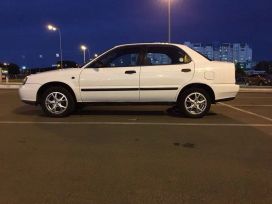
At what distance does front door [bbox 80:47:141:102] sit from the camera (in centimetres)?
1120

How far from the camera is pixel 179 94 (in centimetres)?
1127

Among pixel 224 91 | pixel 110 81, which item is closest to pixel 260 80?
pixel 224 91

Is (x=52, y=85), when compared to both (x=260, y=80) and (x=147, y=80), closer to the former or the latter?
(x=147, y=80)

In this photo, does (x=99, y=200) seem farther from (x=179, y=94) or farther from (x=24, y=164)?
(x=179, y=94)

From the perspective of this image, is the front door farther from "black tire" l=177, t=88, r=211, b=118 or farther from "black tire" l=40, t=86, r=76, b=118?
"black tire" l=177, t=88, r=211, b=118

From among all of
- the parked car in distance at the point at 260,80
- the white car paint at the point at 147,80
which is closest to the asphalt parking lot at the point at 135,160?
the white car paint at the point at 147,80

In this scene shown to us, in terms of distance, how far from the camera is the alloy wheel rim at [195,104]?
11242mm

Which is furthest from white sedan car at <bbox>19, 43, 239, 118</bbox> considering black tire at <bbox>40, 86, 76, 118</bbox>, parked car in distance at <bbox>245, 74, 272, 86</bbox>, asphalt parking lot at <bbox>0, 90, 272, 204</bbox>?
parked car in distance at <bbox>245, 74, 272, 86</bbox>

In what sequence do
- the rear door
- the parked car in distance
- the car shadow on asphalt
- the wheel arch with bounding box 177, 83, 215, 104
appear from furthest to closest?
1. the parked car in distance
2. the car shadow on asphalt
3. the wheel arch with bounding box 177, 83, 215, 104
4. the rear door

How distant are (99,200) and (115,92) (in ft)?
20.8

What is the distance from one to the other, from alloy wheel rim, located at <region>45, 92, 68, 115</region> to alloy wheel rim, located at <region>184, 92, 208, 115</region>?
2.71 m

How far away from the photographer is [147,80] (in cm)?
1116

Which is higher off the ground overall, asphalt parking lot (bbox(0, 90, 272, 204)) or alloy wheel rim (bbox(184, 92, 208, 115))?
alloy wheel rim (bbox(184, 92, 208, 115))

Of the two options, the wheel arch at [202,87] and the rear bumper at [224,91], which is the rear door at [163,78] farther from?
the rear bumper at [224,91]
